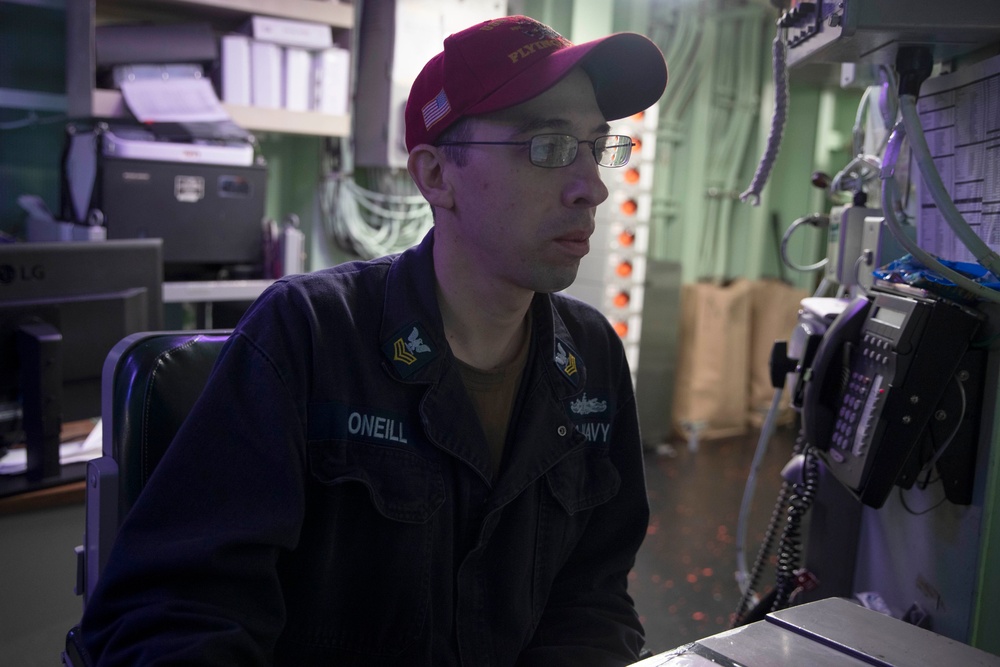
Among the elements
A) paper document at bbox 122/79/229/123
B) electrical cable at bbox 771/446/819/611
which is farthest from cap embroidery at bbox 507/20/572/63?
paper document at bbox 122/79/229/123

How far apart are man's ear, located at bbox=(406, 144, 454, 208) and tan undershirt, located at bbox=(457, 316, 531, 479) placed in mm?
246

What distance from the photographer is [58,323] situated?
1652 millimetres

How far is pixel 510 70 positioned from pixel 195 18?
265 cm

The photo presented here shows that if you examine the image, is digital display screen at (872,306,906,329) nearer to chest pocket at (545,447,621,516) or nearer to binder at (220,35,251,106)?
chest pocket at (545,447,621,516)

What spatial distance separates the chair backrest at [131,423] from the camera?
1.10 metres

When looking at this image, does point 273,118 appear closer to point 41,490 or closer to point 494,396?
point 41,490

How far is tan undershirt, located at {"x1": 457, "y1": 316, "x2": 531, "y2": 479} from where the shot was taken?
4.12ft

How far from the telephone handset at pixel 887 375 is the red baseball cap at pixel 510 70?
20.4 inches

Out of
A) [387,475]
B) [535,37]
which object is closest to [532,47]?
[535,37]

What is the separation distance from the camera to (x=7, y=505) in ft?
4.91

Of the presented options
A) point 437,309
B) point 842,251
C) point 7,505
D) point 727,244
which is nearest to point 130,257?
point 7,505

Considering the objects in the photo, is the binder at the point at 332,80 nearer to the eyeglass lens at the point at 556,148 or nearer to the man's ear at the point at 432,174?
the man's ear at the point at 432,174

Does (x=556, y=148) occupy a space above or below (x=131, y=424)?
above

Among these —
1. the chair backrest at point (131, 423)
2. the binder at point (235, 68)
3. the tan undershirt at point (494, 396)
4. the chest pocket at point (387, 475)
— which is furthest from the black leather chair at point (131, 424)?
the binder at point (235, 68)
